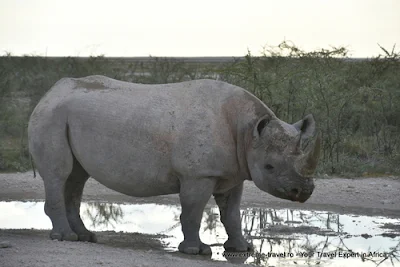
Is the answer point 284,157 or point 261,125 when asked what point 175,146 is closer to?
point 261,125

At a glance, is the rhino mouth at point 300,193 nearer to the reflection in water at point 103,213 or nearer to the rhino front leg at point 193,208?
the rhino front leg at point 193,208

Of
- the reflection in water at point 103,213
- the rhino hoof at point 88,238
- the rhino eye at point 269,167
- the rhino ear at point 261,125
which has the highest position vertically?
the rhino ear at point 261,125

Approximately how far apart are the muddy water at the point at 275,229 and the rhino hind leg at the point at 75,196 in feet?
2.54

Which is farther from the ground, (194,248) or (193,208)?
(193,208)

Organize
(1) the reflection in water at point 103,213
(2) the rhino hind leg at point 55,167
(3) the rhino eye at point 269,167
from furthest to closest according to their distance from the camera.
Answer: (1) the reflection in water at point 103,213
(2) the rhino hind leg at point 55,167
(3) the rhino eye at point 269,167

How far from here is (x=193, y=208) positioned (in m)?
9.85

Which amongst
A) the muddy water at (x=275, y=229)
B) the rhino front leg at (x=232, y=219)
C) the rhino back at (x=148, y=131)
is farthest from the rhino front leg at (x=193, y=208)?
the rhino front leg at (x=232, y=219)

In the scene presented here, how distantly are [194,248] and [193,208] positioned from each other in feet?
1.41

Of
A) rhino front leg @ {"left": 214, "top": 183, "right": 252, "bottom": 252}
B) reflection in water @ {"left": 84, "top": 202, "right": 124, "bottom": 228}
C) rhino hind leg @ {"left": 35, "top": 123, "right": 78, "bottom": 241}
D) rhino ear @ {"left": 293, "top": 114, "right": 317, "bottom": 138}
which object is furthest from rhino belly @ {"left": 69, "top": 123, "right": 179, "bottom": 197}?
reflection in water @ {"left": 84, "top": 202, "right": 124, "bottom": 228}

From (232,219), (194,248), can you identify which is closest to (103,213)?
(232,219)

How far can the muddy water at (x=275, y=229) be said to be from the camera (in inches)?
389

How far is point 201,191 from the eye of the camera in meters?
9.79

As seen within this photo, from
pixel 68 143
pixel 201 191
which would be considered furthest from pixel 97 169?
pixel 201 191

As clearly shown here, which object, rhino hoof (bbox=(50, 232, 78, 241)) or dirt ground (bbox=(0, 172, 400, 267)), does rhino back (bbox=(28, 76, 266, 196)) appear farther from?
dirt ground (bbox=(0, 172, 400, 267))
